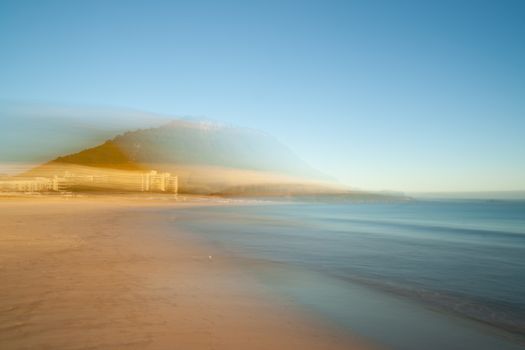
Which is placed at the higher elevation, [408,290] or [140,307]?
[140,307]

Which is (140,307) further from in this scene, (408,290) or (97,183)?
(97,183)

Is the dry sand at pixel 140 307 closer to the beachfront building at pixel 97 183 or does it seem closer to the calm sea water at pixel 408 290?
the calm sea water at pixel 408 290

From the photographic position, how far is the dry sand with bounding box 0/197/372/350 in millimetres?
4477

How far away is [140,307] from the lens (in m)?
5.74

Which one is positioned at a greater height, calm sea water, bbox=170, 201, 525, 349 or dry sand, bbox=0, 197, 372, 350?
dry sand, bbox=0, 197, 372, 350

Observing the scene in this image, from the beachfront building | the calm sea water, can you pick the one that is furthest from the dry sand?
the beachfront building

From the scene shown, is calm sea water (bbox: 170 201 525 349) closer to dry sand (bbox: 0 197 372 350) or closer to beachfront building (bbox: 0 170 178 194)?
dry sand (bbox: 0 197 372 350)

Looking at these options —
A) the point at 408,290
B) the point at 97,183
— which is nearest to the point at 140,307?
the point at 408,290

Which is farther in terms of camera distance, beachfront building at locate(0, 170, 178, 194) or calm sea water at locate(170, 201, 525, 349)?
beachfront building at locate(0, 170, 178, 194)

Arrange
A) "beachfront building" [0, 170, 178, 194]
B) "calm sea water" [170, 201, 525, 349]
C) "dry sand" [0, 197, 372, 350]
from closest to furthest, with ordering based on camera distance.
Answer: "dry sand" [0, 197, 372, 350] < "calm sea water" [170, 201, 525, 349] < "beachfront building" [0, 170, 178, 194]

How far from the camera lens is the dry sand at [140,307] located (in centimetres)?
448

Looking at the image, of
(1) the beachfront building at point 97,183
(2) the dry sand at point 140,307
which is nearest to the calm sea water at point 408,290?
(2) the dry sand at point 140,307

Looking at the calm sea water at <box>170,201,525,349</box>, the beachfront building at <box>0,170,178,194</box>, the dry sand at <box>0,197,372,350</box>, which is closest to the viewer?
the dry sand at <box>0,197,372,350</box>

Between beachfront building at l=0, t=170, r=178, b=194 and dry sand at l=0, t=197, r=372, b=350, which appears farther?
beachfront building at l=0, t=170, r=178, b=194
